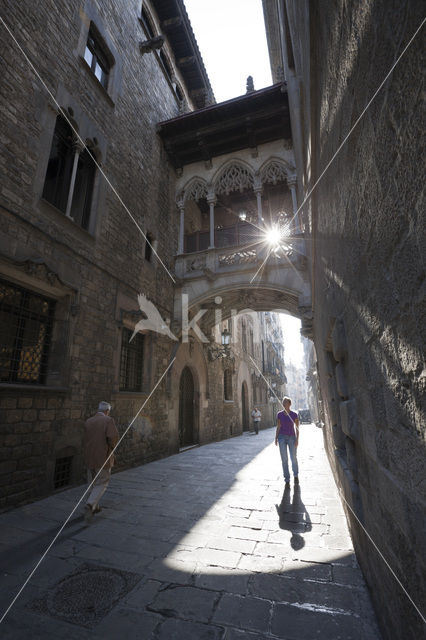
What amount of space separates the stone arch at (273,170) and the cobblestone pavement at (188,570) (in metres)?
9.12

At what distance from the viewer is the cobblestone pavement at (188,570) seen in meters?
1.89

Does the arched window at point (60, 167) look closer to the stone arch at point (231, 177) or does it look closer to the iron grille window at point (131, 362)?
the iron grille window at point (131, 362)

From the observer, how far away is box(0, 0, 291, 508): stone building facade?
15.4 feet

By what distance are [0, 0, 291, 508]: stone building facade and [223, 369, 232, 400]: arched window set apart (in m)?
3.33

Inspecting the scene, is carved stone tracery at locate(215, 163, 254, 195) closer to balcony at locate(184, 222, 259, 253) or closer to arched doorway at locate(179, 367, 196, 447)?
balcony at locate(184, 222, 259, 253)

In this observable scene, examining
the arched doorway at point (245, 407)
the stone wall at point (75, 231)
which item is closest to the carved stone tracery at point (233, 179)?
the stone wall at point (75, 231)

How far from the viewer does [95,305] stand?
6293 mm

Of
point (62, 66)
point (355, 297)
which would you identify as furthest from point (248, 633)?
point (62, 66)

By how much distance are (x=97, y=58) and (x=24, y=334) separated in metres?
7.17

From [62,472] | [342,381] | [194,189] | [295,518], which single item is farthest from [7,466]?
[194,189]

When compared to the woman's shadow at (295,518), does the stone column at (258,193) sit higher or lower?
higher

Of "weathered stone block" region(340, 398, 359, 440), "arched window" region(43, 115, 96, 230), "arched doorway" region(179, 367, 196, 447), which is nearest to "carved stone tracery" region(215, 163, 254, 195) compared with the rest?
"arched window" region(43, 115, 96, 230)

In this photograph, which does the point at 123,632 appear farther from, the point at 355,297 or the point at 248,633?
the point at 355,297

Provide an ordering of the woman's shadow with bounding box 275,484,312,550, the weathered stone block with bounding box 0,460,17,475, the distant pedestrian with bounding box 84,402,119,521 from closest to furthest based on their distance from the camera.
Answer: the woman's shadow with bounding box 275,484,312,550 < the distant pedestrian with bounding box 84,402,119,521 < the weathered stone block with bounding box 0,460,17,475
